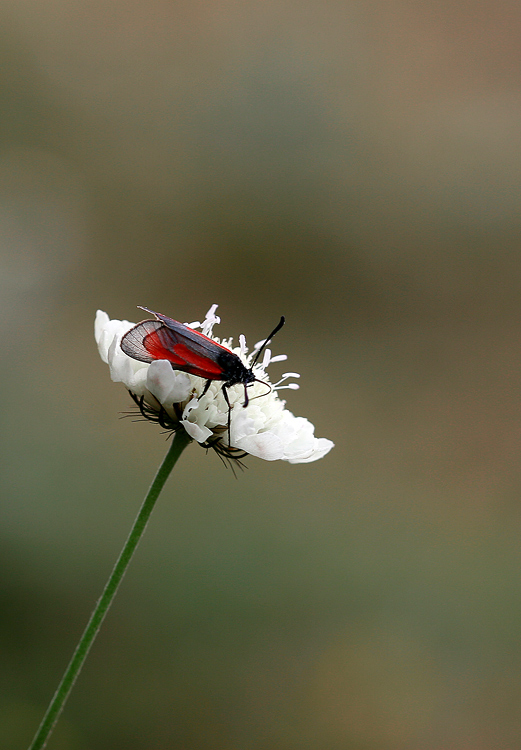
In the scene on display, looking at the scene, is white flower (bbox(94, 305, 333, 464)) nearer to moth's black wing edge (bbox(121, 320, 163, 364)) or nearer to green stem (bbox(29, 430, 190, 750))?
moth's black wing edge (bbox(121, 320, 163, 364))

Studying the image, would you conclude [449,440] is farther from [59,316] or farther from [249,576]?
[59,316]

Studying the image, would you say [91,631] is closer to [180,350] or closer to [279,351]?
[180,350]

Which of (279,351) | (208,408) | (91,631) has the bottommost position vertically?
(91,631)

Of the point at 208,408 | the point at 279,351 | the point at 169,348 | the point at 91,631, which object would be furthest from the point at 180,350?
the point at 279,351

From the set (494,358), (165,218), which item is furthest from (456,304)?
(165,218)

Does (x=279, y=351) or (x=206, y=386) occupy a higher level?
(x=279, y=351)

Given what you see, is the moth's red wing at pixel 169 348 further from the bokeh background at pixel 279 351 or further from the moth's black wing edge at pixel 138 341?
the bokeh background at pixel 279 351
